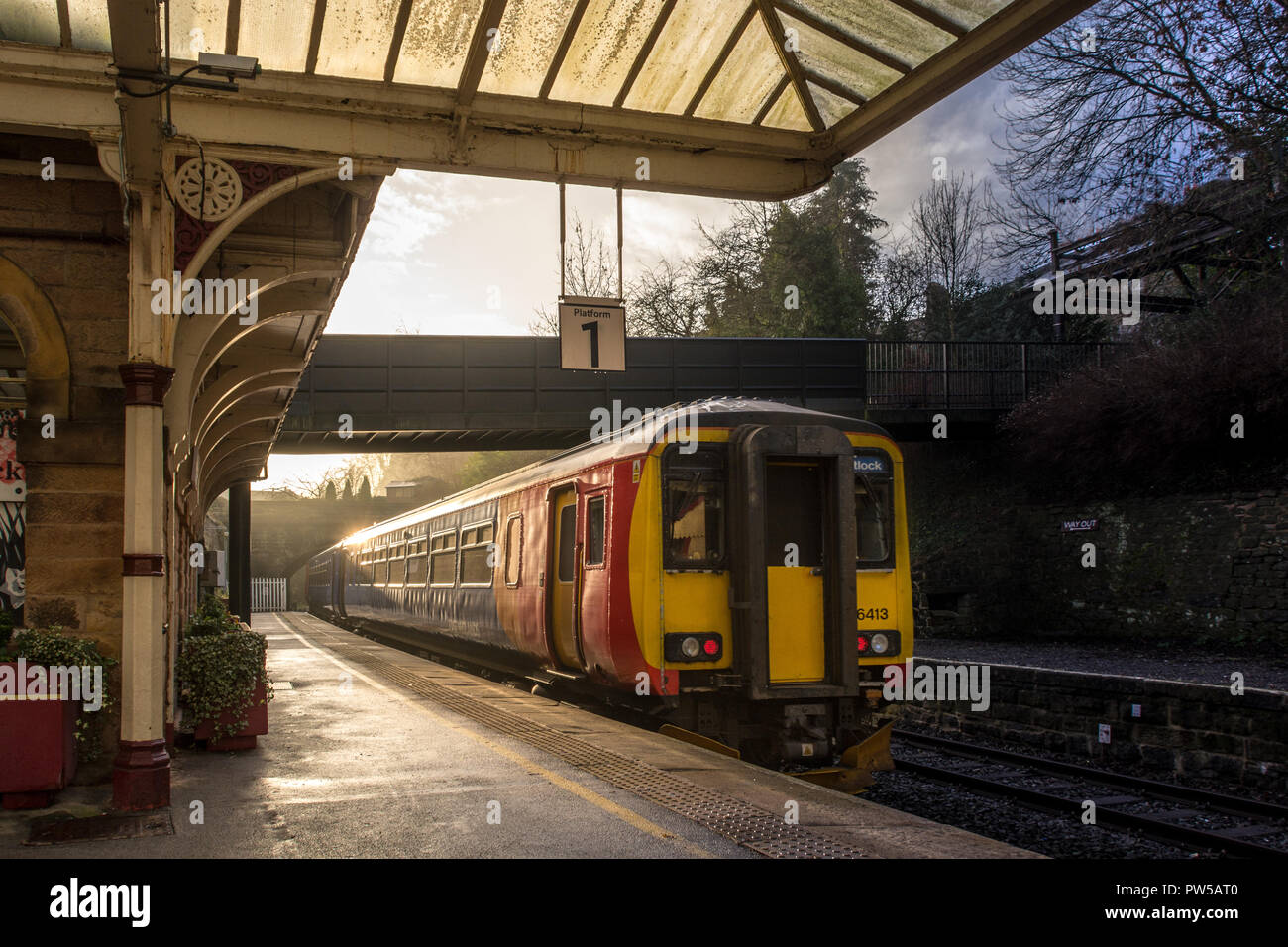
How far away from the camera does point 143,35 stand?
5.28 m

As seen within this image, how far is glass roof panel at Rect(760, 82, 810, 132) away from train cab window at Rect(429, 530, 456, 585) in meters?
9.30

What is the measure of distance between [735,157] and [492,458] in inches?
1877

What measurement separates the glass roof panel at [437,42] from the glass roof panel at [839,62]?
205 centimetres

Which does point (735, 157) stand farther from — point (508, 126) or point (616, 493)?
point (616, 493)

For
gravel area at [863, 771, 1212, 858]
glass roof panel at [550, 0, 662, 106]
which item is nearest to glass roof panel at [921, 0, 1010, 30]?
glass roof panel at [550, 0, 662, 106]

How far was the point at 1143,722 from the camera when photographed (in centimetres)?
1107

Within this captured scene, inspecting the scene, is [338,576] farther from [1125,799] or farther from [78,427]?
[1125,799]

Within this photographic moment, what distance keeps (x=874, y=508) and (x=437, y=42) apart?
4.82 m

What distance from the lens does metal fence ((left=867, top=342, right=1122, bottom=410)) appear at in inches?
956

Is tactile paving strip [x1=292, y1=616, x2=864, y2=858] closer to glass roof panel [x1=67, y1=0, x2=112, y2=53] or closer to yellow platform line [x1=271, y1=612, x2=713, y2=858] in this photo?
yellow platform line [x1=271, y1=612, x2=713, y2=858]

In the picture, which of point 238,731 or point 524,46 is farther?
point 238,731

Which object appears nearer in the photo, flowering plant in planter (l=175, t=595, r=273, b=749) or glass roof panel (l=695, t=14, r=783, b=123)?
glass roof panel (l=695, t=14, r=783, b=123)

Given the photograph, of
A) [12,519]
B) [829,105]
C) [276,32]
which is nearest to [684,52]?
[829,105]
